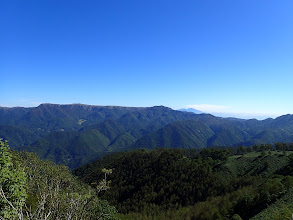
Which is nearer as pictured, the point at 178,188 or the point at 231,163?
the point at 178,188

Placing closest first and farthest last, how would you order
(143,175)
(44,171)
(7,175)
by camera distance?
(7,175), (44,171), (143,175)

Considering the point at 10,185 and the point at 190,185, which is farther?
the point at 190,185

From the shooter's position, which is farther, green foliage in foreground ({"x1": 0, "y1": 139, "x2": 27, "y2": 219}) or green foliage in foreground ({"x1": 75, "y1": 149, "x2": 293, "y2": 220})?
green foliage in foreground ({"x1": 75, "y1": 149, "x2": 293, "y2": 220})

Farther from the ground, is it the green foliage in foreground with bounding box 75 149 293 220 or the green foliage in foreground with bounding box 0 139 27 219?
the green foliage in foreground with bounding box 0 139 27 219

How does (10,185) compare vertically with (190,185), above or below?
above

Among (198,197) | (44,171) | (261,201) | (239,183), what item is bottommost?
(198,197)

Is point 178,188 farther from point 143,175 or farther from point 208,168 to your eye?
point 143,175

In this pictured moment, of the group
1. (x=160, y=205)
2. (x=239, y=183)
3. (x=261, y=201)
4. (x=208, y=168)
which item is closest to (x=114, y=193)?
(x=160, y=205)

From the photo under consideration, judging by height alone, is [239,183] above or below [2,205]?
below

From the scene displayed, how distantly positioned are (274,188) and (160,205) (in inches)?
3427

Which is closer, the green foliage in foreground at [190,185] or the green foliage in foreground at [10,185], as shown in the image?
the green foliage in foreground at [10,185]

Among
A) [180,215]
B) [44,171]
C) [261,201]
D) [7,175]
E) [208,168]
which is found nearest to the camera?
[7,175]

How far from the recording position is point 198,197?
140 m

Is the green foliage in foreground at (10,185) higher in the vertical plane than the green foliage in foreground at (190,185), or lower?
higher
